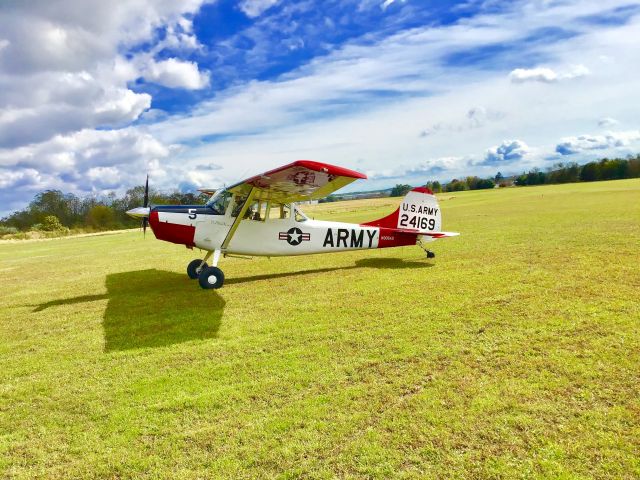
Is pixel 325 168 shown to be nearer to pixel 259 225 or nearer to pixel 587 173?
pixel 259 225

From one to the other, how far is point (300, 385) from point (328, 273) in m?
6.50

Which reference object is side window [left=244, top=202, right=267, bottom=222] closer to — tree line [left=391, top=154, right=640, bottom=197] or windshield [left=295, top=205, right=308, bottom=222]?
windshield [left=295, top=205, right=308, bottom=222]

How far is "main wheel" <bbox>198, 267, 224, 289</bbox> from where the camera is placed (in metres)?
9.27

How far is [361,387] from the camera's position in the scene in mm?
4391

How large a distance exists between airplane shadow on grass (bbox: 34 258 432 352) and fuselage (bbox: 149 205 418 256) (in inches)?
30.9

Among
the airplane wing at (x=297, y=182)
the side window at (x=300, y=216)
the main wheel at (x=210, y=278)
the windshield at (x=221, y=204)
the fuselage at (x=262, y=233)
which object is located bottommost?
the main wheel at (x=210, y=278)

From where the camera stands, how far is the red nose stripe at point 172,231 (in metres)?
9.65

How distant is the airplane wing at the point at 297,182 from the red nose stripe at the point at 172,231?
152 cm

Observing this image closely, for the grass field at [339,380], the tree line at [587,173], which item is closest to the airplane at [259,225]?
the grass field at [339,380]

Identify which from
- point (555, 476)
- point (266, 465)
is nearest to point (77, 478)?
point (266, 465)

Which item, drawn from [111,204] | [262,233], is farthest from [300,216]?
[111,204]

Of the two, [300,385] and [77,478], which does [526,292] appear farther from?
[77,478]

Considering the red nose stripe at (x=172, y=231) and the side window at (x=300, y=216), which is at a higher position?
the side window at (x=300, y=216)

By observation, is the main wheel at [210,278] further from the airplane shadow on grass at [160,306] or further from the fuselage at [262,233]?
the fuselage at [262,233]
